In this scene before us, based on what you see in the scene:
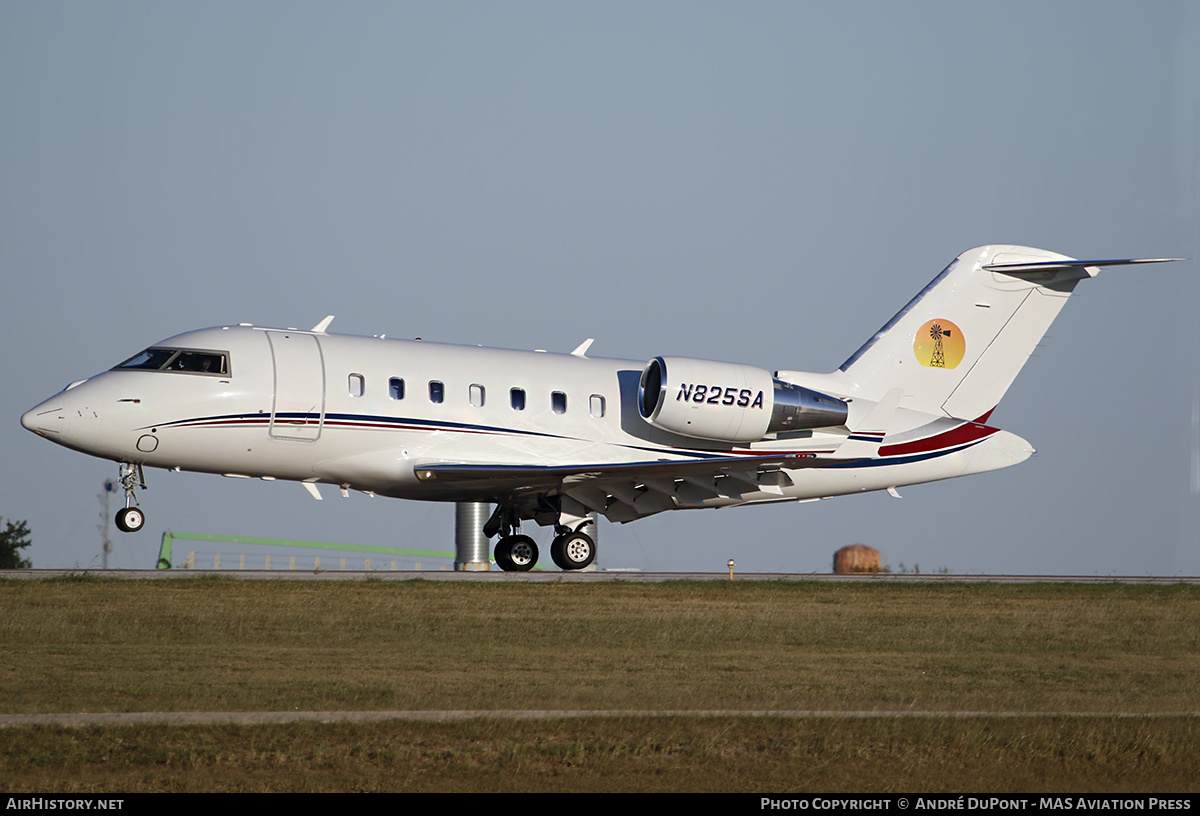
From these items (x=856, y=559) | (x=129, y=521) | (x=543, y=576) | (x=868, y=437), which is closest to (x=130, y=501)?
(x=129, y=521)

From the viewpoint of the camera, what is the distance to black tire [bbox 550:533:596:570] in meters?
26.6

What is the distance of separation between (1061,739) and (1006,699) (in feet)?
7.75

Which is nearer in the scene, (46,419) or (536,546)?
(46,419)

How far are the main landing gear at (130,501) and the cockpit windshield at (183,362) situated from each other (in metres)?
1.78

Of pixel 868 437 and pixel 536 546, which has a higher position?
pixel 868 437

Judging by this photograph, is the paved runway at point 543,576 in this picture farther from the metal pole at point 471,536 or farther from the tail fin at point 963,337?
the metal pole at point 471,536

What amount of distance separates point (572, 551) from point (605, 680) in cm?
1104

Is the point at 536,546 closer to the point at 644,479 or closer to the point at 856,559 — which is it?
the point at 644,479

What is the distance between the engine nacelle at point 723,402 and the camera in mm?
26250

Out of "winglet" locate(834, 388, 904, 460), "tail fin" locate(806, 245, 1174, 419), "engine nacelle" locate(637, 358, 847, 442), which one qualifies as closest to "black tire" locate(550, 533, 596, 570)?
"engine nacelle" locate(637, 358, 847, 442)

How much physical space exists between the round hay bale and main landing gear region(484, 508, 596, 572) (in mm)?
17223

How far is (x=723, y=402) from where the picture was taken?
2647 centimetres

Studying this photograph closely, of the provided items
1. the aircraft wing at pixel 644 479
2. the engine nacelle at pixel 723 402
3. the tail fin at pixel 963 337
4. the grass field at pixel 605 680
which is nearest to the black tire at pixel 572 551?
the aircraft wing at pixel 644 479
